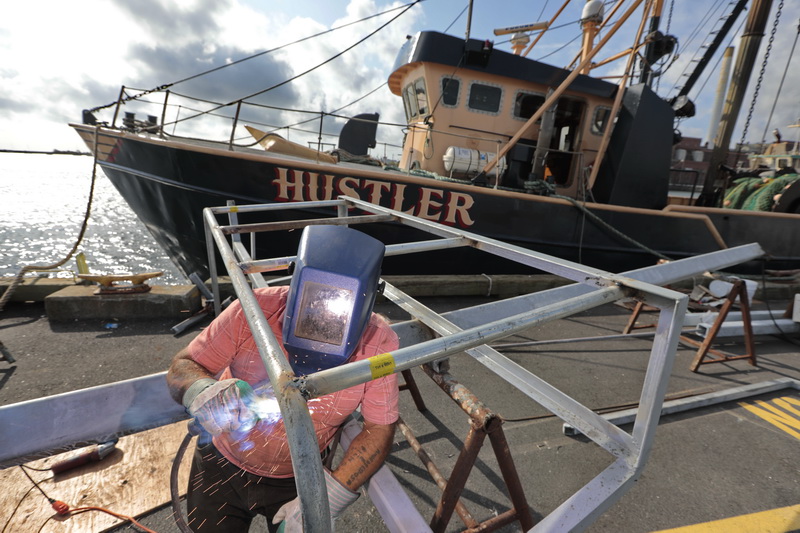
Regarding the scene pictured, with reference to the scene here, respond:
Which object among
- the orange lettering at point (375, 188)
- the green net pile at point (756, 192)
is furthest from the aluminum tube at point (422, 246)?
the green net pile at point (756, 192)

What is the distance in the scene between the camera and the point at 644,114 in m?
6.70

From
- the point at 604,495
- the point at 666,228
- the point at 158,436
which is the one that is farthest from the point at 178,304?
the point at 666,228

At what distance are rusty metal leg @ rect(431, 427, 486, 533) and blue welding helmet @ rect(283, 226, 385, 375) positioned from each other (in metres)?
0.65

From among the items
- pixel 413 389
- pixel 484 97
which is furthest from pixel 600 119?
pixel 413 389

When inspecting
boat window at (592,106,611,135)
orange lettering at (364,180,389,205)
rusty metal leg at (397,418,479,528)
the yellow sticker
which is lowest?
rusty metal leg at (397,418,479,528)

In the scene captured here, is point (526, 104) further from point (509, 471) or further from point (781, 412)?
point (509, 471)

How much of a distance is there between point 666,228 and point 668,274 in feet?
18.1

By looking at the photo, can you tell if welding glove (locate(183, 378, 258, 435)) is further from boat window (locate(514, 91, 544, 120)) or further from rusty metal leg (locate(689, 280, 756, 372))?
boat window (locate(514, 91, 544, 120))

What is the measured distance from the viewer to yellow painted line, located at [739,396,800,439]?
3.15 m

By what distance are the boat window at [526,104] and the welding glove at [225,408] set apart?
782 centimetres

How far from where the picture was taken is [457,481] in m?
1.54

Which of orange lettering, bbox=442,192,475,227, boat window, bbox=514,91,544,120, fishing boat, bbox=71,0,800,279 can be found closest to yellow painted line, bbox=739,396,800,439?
fishing boat, bbox=71,0,800,279

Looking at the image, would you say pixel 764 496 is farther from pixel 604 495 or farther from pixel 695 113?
pixel 695 113

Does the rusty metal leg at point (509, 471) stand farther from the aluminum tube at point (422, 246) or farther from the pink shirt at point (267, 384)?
the aluminum tube at point (422, 246)
